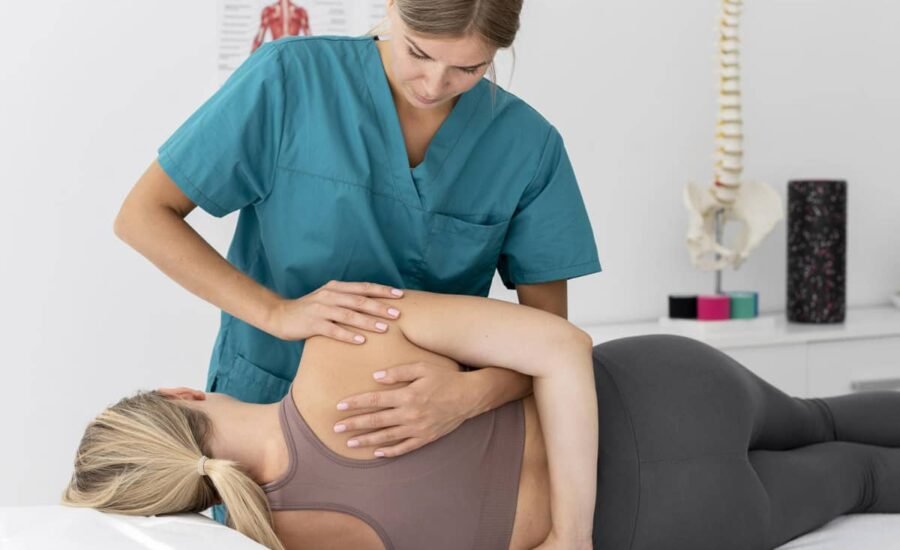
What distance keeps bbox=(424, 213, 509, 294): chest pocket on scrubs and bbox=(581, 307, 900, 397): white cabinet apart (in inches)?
44.2

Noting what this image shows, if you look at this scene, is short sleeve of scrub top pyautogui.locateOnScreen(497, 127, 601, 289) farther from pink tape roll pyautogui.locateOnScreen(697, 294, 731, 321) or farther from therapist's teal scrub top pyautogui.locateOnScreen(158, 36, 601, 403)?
pink tape roll pyautogui.locateOnScreen(697, 294, 731, 321)

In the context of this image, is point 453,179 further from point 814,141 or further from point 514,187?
point 814,141

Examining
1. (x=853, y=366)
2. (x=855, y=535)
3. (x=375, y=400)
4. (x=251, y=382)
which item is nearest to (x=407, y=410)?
(x=375, y=400)

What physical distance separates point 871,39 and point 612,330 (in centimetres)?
134

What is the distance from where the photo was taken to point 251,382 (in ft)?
5.93

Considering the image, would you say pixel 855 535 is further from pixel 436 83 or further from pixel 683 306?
pixel 683 306

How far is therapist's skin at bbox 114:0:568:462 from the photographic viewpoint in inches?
59.4

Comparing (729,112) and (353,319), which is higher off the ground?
(729,112)

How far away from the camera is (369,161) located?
5.59ft

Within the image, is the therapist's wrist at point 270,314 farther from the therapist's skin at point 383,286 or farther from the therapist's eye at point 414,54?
the therapist's eye at point 414,54

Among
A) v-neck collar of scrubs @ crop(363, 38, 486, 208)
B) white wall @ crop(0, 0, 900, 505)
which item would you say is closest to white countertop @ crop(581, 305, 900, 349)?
white wall @ crop(0, 0, 900, 505)

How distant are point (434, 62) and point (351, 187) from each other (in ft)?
0.86

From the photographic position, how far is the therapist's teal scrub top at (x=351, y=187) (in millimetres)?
1668

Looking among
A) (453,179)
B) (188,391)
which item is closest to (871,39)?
(453,179)
